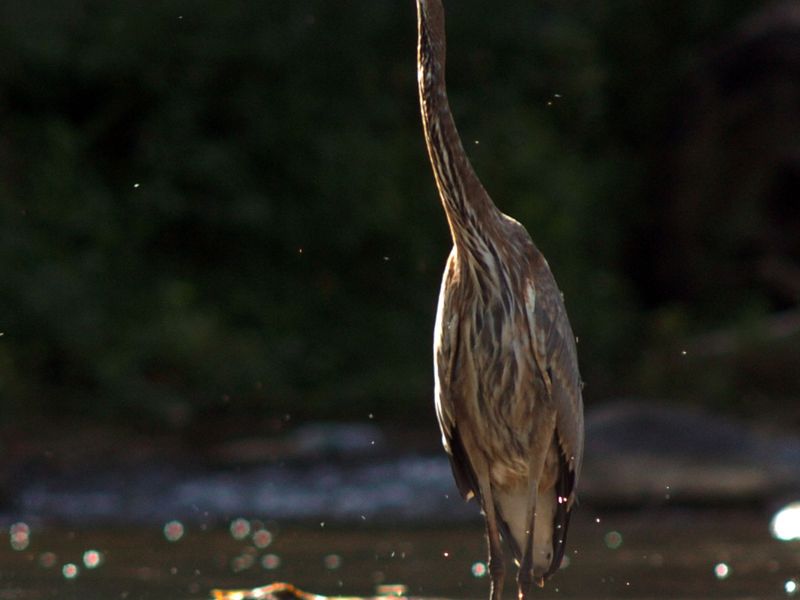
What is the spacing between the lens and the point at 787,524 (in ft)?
37.0

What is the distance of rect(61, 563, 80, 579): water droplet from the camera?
854 cm

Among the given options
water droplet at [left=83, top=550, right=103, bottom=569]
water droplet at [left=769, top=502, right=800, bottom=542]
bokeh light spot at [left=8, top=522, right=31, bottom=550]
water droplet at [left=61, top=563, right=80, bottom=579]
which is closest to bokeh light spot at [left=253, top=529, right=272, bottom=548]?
water droplet at [left=83, top=550, right=103, bottom=569]

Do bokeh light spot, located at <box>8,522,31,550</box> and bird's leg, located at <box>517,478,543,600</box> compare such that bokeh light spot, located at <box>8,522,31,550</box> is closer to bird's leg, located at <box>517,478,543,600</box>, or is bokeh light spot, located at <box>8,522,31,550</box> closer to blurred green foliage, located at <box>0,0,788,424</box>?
blurred green foliage, located at <box>0,0,788,424</box>

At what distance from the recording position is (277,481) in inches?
523

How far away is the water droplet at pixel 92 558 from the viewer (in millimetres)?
9164

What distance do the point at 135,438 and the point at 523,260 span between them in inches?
312

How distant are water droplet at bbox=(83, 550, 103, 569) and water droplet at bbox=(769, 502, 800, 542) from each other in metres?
4.29

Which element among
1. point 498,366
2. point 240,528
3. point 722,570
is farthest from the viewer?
point 240,528

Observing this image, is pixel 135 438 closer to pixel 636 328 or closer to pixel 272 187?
pixel 272 187

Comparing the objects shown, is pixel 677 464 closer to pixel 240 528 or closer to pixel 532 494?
pixel 240 528

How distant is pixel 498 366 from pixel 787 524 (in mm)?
5205

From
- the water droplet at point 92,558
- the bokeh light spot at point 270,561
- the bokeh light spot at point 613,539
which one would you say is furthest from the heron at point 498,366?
the bokeh light spot at point 613,539

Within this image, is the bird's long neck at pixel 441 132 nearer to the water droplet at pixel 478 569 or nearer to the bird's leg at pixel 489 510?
the bird's leg at pixel 489 510

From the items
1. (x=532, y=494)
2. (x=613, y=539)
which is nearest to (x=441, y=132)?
(x=532, y=494)
